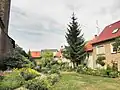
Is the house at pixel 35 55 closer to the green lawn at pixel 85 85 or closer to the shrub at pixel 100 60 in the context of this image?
the shrub at pixel 100 60

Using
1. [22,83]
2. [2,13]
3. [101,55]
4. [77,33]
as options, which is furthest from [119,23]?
[22,83]

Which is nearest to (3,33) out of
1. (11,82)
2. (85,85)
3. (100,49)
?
(11,82)

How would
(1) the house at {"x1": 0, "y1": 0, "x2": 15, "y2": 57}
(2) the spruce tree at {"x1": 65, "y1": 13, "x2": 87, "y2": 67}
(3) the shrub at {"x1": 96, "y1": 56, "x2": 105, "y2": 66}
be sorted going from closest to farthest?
(1) the house at {"x1": 0, "y1": 0, "x2": 15, "y2": 57}, (3) the shrub at {"x1": 96, "y1": 56, "x2": 105, "y2": 66}, (2) the spruce tree at {"x1": 65, "y1": 13, "x2": 87, "y2": 67}

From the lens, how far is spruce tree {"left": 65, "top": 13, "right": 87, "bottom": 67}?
Answer: 4034 centimetres

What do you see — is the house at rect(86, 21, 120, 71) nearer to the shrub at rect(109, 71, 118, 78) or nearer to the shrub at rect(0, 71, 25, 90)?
the shrub at rect(109, 71, 118, 78)

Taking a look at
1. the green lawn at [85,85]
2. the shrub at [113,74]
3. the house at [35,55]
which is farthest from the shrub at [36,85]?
the house at [35,55]

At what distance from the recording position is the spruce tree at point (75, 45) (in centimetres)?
4034

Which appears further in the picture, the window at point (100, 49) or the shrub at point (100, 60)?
the window at point (100, 49)

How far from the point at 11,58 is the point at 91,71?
1377 cm

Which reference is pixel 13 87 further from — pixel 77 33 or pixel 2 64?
pixel 77 33

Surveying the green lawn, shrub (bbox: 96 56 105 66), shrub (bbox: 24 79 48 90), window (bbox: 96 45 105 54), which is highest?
window (bbox: 96 45 105 54)

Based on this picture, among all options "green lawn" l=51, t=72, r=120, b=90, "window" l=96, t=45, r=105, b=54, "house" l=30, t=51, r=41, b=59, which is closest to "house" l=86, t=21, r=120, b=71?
"window" l=96, t=45, r=105, b=54

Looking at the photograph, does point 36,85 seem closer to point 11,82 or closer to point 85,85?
point 11,82

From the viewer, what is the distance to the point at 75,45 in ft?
134
